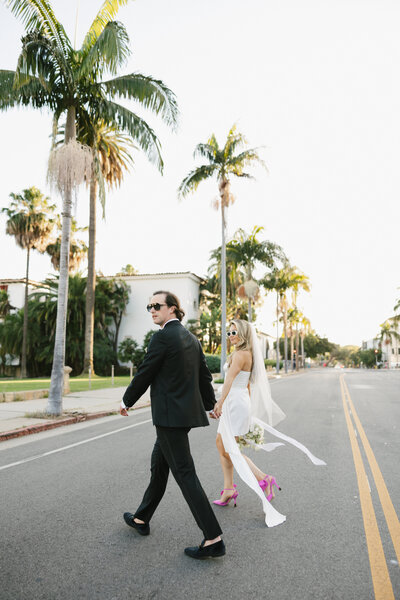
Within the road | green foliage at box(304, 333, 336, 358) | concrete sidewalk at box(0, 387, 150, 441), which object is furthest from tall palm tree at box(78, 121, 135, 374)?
green foliage at box(304, 333, 336, 358)

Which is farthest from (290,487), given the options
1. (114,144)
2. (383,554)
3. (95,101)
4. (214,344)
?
(214,344)

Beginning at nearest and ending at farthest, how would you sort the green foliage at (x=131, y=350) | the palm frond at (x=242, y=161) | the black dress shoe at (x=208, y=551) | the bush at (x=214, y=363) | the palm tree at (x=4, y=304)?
the black dress shoe at (x=208, y=551) → the palm frond at (x=242, y=161) → the bush at (x=214, y=363) → the green foliage at (x=131, y=350) → the palm tree at (x=4, y=304)

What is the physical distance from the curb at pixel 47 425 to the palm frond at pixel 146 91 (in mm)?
8616

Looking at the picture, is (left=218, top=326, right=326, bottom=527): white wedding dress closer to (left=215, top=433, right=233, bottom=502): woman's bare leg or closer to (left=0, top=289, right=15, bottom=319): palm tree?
(left=215, top=433, right=233, bottom=502): woman's bare leg

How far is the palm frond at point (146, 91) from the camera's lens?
12.7 m

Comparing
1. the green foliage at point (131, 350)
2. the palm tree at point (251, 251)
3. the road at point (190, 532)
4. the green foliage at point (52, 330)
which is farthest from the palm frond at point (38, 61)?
the green foliage at point (131, 350)

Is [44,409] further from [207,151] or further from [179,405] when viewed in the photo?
[207,151]

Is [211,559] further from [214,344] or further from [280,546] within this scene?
[214,344]

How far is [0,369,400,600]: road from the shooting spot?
122 inches

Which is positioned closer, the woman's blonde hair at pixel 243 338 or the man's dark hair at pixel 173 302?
the man's dark hair at pixel 173 302

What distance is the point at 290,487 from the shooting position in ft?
18.2

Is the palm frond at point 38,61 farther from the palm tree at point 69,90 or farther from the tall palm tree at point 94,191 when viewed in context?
the tall palm tree at point 94,191

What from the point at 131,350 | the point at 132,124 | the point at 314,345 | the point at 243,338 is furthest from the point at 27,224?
the point at 314,345

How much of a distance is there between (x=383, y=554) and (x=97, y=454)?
491 centimetres
